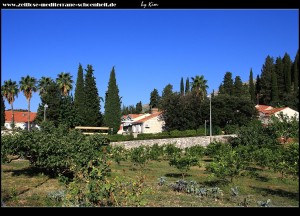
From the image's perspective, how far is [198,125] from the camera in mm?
48844

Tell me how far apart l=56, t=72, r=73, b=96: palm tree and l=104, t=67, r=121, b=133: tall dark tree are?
6372 mm

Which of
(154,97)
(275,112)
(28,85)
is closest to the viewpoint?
(275,112)

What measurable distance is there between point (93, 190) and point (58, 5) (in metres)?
3.99

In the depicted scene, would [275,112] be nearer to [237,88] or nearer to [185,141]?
[185,141]

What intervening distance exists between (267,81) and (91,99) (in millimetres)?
34046

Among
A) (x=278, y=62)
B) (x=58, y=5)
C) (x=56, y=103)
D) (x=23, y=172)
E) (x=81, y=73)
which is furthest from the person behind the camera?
(x=278, y=62)

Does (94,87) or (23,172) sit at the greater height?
(94,87)

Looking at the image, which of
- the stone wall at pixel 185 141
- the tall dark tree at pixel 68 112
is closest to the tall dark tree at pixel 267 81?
the stone wall at pixel 185 141

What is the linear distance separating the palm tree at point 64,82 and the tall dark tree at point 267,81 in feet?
104

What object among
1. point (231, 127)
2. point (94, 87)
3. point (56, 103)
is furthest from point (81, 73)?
point (231, 127)

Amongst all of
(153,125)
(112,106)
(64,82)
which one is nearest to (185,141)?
(112,106)

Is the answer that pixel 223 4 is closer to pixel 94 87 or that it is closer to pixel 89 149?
pixel 89 149

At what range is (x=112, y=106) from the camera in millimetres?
49344

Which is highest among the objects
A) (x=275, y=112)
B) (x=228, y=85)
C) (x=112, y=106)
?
(x=228, y=85)
